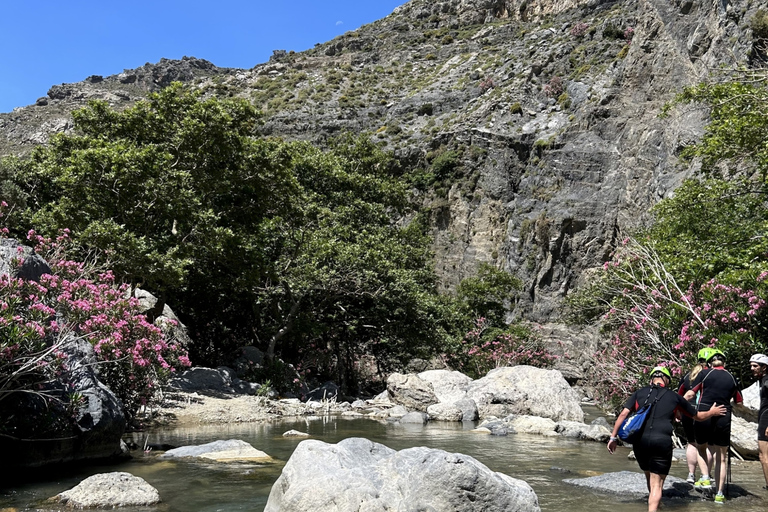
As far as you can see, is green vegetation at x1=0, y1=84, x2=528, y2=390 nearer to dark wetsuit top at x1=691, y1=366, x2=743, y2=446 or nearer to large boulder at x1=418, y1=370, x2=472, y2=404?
large boulder at x1=418, y1=370, x2=472, y2=404

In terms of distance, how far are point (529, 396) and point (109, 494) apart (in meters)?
14.6

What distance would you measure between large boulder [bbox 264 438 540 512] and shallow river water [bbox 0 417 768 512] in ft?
4.17

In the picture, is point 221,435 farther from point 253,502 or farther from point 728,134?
point 728,134

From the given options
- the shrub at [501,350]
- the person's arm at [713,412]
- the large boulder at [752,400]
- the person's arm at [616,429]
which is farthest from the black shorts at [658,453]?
the shrub at [501,350]

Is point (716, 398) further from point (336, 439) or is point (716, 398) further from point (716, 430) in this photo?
point (336, 439)

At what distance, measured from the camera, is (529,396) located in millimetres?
19047

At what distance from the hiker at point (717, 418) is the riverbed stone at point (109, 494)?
7.22 m

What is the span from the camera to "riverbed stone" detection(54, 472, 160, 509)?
6.92 m

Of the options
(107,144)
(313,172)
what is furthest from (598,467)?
(313,172)

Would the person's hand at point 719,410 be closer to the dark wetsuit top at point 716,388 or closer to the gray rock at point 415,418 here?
the dark wetsuit top at point 716,388

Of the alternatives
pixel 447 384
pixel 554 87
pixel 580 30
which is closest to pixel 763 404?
pixel 447 384

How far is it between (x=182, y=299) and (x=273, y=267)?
470 cm

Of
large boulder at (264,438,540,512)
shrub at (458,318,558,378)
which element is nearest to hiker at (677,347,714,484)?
large boulder at (264,438,540,512)

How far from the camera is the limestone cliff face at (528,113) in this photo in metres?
33.5
